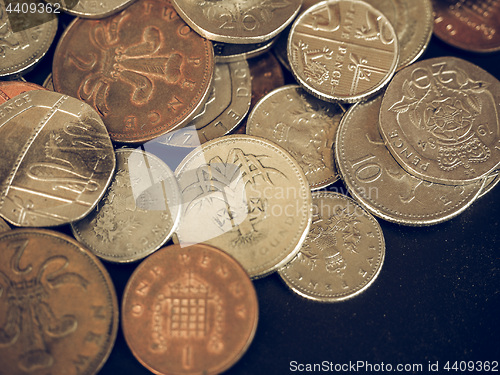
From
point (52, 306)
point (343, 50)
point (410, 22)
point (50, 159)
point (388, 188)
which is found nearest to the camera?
point (52, 306)

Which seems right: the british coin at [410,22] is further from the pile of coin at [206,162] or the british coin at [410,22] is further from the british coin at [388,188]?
the british coin at [388,188]

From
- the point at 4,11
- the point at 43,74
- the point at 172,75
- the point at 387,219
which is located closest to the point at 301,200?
the point at 387,219

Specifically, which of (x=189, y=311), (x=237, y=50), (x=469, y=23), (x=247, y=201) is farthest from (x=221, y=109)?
(x=469, y=23)

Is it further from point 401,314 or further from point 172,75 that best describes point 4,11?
point 401,314

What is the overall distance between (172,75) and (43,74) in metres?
1.00

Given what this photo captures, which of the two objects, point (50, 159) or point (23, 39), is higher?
point (23, 39)

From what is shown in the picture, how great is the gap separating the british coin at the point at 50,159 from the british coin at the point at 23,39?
0.32m

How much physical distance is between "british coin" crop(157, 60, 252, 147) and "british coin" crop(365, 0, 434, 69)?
1.07 meters

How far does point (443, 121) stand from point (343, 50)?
0.74 meters

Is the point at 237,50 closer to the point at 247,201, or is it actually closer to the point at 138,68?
the point at 138,68

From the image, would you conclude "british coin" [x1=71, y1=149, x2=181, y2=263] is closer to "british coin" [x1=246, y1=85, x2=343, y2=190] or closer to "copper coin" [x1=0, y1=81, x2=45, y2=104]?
"british coin" [x1=246, y1=85, x2=343, y2=190]

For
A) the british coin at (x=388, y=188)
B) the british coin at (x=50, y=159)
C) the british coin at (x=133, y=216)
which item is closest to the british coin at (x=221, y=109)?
the british coin at (x=133, y=216)

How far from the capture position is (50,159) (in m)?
2.11

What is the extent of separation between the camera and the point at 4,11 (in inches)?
97.7
